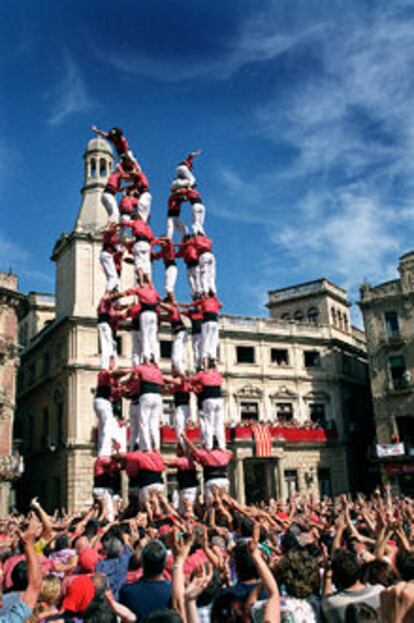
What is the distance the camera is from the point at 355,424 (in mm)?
39094

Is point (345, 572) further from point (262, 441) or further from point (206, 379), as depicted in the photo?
point (262, 441)

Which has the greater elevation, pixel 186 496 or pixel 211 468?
pixel 211 468

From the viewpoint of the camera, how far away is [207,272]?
1712 cm

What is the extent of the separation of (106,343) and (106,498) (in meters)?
3.95

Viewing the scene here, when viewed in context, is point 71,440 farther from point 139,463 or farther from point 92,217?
point 139,463

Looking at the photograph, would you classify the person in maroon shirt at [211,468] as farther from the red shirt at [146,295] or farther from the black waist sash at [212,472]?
the red shirt at [146,295]

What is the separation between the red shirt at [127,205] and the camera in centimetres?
1686

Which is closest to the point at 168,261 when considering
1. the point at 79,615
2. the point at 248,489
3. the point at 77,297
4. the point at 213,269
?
the point at 213,269

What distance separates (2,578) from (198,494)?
1031 centimetres

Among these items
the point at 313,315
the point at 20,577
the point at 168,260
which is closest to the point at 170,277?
the point at 168,260

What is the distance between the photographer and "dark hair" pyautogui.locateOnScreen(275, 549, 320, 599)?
4.34 meters

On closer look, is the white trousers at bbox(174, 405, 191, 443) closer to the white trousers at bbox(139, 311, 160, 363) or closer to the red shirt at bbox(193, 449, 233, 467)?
the red shirt at bbox(193, 449, 233, 467)

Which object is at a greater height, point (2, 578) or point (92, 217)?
point (92, 217)

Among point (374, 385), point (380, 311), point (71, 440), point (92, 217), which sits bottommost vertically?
point (71, 440)
